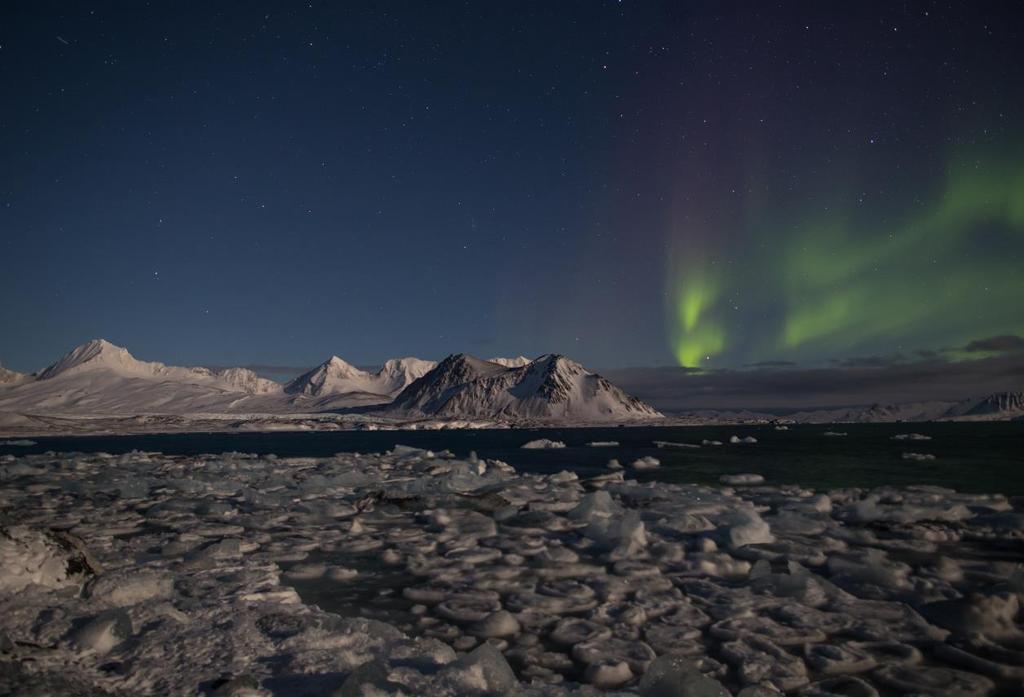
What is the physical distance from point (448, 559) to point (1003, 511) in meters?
13.3

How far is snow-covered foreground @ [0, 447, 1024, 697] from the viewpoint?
14.7 ft

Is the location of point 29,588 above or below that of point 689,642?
above

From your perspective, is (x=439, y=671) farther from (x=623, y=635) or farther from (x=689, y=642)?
(x=689, y=642)

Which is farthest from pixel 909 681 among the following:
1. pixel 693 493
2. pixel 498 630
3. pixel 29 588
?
pixel 693 493

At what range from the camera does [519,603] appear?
6.57 m

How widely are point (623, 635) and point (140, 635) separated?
4635mm

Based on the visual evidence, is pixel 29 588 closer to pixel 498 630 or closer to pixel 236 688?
pixel 236 688

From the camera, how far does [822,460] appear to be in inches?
1369

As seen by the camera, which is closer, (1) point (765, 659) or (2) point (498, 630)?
(1) point (765, 659)

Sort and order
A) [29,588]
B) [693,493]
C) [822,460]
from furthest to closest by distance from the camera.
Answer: [822,460] → [693,493] → [29,588]

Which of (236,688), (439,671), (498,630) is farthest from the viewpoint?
(498,630)

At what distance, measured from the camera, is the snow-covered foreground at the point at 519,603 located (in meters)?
4.47

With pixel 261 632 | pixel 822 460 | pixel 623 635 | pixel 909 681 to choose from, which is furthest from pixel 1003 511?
pixel 822 460

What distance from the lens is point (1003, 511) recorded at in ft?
42.3
